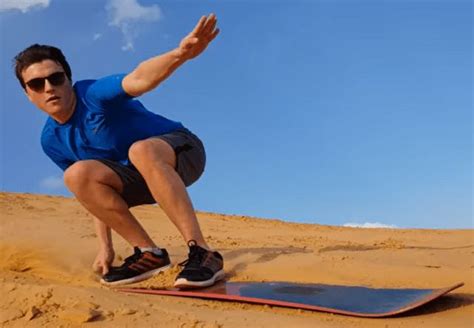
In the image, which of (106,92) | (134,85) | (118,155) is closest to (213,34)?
(134,85)

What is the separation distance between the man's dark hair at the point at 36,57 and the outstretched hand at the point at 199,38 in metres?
1.02

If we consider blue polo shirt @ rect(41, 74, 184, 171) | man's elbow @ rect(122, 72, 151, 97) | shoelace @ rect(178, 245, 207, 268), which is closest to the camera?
man's elbow @ rect(122, 72, 151, 97)

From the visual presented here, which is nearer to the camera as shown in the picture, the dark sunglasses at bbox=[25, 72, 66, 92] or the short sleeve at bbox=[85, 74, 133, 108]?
the short sleeve at bbox=[85, 74, 133, 108]

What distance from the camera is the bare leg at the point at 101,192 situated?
3.15 metres

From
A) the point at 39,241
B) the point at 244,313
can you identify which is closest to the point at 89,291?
the point at 244,313

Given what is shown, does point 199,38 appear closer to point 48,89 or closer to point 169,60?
point 169,60

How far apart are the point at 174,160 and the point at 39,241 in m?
2.12

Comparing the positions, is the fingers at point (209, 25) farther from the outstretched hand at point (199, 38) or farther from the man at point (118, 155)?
the man at point (118, 155)

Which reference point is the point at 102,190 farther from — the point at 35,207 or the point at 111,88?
the point at 35,207

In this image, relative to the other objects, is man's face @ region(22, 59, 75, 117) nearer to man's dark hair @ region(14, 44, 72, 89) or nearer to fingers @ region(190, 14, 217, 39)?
man's dark hair @ region(14, 44, 72, 89)

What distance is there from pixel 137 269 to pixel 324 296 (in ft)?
3.75

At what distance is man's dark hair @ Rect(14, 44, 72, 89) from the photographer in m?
3.18

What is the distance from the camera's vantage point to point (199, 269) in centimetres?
286

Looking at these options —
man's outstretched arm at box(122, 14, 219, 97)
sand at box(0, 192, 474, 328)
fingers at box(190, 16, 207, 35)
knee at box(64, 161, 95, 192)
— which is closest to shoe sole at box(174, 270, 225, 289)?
sand at box(0, 192, 474, 328)
